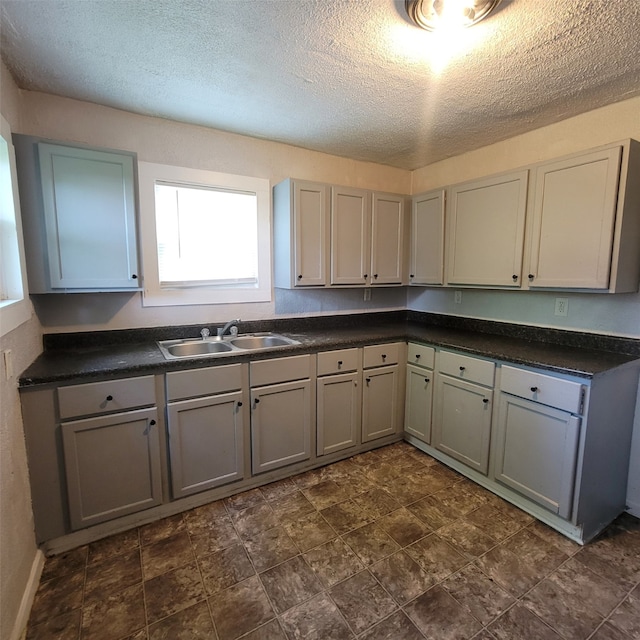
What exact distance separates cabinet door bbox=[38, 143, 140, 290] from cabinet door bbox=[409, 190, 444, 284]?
215 cm

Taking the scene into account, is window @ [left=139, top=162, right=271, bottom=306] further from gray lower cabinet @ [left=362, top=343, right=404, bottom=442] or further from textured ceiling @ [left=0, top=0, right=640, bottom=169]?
gray lower cabinet @ [left=362, top=343, right=404, bottom=442]

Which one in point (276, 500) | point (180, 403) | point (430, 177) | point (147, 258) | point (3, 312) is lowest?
point (276, 500)

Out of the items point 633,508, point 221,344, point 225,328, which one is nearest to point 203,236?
point 225,328

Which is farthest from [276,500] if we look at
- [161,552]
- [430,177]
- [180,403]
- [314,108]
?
[430,177]

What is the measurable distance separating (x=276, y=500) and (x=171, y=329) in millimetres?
1328

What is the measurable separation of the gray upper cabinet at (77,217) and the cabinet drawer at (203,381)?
1.97ft

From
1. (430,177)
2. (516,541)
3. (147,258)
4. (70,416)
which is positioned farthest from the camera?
(430,177)

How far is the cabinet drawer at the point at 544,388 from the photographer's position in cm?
175

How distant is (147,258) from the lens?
234 cm

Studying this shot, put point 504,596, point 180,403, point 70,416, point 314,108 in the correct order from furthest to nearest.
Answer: point 314,108
point 180,403
point 70,416
point 504,596

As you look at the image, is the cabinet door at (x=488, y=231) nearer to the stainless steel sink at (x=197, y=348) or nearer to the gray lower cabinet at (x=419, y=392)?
the gray lower cabinet at (x=419, y=392)

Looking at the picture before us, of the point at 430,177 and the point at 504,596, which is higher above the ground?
the point at 430,177

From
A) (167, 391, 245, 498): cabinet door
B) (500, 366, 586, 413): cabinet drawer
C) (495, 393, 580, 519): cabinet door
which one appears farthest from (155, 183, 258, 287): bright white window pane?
(495, 393, 580, 519): cabinet door

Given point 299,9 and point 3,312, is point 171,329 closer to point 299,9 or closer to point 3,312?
point 3,312
